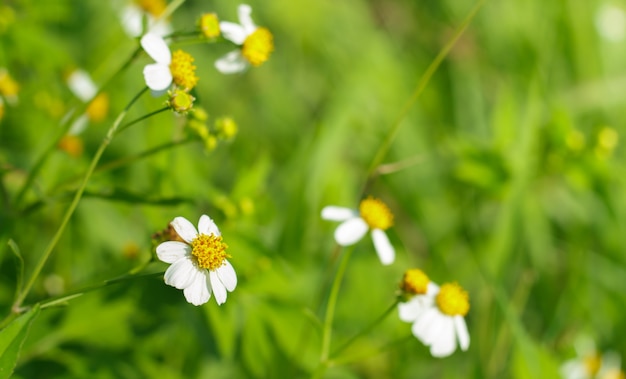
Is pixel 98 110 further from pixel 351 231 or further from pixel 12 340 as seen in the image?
pixel 12 340

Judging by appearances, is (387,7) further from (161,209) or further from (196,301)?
(196,301)

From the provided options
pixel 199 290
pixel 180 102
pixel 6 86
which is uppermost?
pixel 6 86

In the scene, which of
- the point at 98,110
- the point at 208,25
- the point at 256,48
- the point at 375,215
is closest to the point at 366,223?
the point at 375,215

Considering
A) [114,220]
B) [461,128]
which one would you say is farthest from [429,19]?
[114,220]

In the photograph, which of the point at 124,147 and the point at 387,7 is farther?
the point at 387,7

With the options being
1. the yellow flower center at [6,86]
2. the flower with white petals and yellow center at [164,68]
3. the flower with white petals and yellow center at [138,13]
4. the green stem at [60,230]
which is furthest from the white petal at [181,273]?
the flower with white petals and yellow center at [138,13]

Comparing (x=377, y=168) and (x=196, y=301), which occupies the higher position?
(x=377, y=168)

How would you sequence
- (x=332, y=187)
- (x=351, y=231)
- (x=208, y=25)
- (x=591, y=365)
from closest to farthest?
(x=208, y=25) → (x=351, y=231) → (x=591, y=365) → (x=332, y=187)
